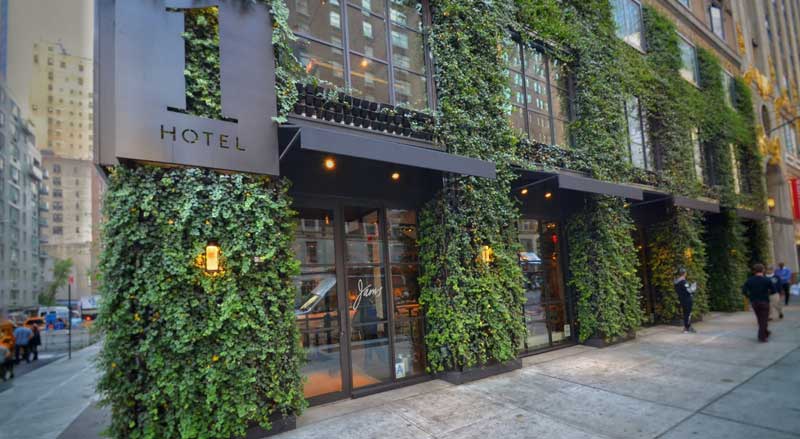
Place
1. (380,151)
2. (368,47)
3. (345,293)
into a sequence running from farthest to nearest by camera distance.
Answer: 1. (368,47)
2. (345,293)
3. (380,151)

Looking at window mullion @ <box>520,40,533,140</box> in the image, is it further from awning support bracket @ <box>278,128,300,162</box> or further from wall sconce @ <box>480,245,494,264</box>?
Answer: awning support bracket @ <box>278,128,300,162</box>

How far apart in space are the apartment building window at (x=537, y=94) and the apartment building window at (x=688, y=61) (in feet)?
23.9

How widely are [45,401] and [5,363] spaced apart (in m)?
3.77

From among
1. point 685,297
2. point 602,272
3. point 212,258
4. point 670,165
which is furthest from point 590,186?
point 212,258

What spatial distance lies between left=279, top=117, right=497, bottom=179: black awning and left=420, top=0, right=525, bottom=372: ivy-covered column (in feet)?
3.19

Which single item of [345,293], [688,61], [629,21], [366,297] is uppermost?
[629,21]

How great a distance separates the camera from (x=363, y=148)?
5.26 metres

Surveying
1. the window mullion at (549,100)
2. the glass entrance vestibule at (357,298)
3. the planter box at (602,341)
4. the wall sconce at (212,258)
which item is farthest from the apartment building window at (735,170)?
the wall sconce at (212,258)

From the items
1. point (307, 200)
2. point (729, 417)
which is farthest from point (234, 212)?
point (729, 417)

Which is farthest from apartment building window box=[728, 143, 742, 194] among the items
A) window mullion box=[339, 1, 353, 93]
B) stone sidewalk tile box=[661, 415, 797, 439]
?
window mullion box=[339, 1, 353, 93]

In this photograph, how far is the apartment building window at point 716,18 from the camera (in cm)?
1766

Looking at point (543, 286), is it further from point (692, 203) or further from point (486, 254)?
point (692, 203)

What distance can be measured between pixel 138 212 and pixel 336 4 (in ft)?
14.8

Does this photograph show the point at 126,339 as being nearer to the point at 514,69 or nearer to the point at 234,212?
the point at 234,212
